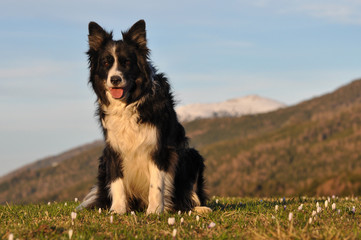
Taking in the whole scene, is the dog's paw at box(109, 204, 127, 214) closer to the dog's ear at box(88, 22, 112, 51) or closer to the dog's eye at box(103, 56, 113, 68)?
the dog's eye at box(103, 56, 113, 68)

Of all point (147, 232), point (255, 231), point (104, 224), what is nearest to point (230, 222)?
point (255, 231)

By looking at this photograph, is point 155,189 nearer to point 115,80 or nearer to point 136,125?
point 136,125

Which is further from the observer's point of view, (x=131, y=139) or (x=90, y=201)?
(x=90, y=201)

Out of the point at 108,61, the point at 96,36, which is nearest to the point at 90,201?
the point at 108,61

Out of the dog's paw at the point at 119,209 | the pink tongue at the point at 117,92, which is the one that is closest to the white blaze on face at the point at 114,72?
the pink tongue at the point at 117,92

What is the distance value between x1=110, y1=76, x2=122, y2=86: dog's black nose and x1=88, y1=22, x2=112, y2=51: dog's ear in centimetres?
96

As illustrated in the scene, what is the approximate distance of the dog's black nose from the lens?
24.7 ft

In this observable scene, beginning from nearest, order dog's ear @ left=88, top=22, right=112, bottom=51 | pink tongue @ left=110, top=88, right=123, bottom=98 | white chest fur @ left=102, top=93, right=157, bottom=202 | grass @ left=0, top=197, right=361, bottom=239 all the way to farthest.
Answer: grass @ left=0, top=197, right=361, bottom=239
pink tongue @ left=110, top=88, right=123, bottom=98
white chest fur @ left=102, top=93, right=157, bottom=202
dog's ear @ left=88, top=22, right=112, bottom=51

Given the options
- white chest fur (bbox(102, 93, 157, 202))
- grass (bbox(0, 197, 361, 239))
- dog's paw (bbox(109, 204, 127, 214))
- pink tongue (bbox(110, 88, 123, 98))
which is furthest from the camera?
dog's paw (bbox(109, 204, 127, 214))

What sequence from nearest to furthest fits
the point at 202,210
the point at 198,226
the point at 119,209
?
the point at 198,226, the point at 119,209, the point at 202,210

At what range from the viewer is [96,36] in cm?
821

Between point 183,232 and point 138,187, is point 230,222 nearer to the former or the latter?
point 183,232

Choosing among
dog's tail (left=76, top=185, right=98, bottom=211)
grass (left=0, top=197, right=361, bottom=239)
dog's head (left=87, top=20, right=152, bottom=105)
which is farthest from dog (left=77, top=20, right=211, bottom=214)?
dog's tail (left=76, top=185, right=98, bottom=211)

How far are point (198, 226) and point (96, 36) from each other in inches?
158
